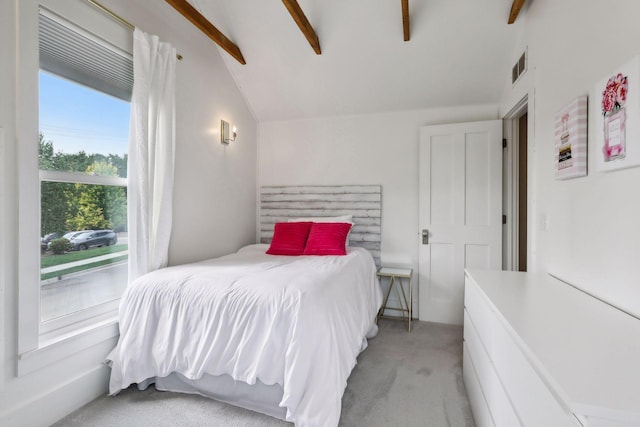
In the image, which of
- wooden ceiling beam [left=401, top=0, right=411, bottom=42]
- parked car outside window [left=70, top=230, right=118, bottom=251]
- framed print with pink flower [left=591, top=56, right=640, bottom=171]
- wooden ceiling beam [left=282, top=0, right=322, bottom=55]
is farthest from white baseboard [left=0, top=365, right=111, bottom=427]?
wooden ceiling beam [left=401, top=0, right=411, bottom=42]

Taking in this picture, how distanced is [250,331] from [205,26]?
7.91 ft

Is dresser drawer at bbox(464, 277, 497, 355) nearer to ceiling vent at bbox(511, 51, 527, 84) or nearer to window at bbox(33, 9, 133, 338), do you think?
ceiling vent at bbox(511, 51, 527, 84)

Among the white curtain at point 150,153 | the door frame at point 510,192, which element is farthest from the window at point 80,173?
the door frame at point 510,192

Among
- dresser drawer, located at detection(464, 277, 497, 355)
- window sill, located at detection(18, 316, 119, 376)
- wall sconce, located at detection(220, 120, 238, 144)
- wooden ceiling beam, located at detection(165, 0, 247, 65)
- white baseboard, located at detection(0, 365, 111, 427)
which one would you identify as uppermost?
wooden ceiling beam, located at detection(165, 0, 247, 65)

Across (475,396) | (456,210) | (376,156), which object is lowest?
(475,396)

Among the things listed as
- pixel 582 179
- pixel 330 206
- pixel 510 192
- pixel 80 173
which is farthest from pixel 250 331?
pixel 510 192

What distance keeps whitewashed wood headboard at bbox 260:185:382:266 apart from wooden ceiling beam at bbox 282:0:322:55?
1497 mm

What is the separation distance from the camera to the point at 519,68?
2.47 m

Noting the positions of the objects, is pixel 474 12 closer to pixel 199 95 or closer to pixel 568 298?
pixel 568 298

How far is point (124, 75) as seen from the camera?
2.15m

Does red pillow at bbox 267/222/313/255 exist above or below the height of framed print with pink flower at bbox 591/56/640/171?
below

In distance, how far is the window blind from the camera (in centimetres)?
170

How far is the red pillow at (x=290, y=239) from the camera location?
3004 mm

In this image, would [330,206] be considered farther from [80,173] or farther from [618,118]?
[618,118]
